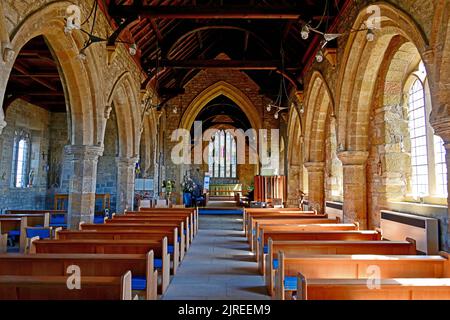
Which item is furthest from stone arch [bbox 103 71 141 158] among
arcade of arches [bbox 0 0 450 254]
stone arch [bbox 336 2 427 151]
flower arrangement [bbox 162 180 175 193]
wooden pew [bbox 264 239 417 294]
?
wooden pew [bbox 264 239 417 294]

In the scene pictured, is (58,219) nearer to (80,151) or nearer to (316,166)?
(80,151)

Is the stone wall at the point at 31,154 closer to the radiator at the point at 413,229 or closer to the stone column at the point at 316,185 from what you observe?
the stone column at the point at 316,185

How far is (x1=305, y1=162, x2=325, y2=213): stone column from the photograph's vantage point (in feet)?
29.1

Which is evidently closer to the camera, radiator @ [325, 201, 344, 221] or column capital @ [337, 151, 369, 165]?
column capital @ [337, 151, 369, 165]

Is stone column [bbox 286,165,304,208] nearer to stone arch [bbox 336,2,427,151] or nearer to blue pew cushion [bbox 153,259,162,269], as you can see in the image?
stone arch [bbox 336,2,427,151]

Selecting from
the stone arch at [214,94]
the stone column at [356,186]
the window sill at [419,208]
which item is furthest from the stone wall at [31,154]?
the window sill at [419,208]

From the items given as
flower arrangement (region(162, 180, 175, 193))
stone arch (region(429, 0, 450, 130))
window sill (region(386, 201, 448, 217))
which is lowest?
window sill (region(386, 201, 448, 217))

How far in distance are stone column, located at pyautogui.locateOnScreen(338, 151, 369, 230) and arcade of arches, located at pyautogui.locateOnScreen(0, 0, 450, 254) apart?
0.06ft

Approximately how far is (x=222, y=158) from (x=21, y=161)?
1442cm

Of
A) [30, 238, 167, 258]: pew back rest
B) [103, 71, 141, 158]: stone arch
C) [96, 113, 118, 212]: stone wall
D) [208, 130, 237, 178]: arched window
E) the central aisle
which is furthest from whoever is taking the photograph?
[208, 130, 237, 178]: arched window

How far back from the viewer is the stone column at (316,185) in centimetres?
888

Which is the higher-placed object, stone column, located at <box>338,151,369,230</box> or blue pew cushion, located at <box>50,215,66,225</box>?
stone column, located at <box>338,151,369,230</box>

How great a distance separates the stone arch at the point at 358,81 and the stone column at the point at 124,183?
18.3ft

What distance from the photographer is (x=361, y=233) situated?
4.30 m
